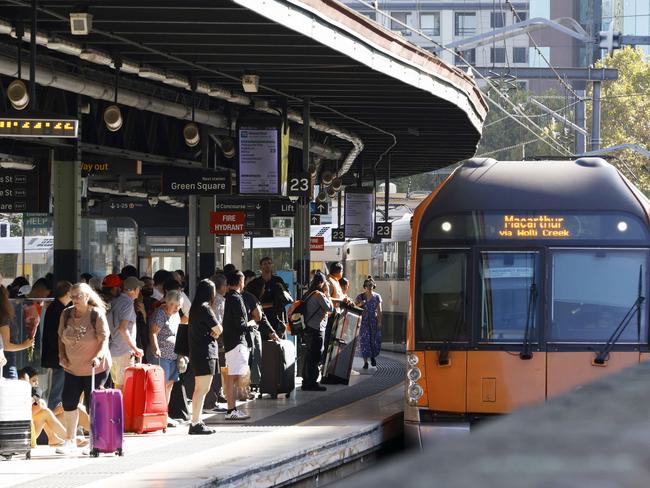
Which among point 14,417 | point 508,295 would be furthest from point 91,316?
point 508,295

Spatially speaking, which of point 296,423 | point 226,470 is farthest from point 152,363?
point 226,470

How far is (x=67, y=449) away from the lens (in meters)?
12.9

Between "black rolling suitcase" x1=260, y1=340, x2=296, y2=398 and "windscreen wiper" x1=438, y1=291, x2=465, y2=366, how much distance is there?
5.85 metres

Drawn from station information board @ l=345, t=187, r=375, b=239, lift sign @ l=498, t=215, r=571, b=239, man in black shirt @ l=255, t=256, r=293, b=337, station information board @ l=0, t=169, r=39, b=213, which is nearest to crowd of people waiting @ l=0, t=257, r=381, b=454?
man in black shirt @ l=255, t=256, r=293, b=337

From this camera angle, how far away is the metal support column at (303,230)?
74.7 feet

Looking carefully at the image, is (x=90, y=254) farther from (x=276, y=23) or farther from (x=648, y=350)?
(x=648, y=350)

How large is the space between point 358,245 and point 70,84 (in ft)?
86.8

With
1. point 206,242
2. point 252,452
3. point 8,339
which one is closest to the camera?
point 252,452

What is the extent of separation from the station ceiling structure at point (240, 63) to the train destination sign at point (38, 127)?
3.53 ft

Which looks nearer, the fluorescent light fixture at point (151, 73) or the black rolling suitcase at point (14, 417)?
the black rolling suitcase at point (14, 417)

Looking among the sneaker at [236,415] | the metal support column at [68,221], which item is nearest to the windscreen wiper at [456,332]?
the sneaker at [236,415]

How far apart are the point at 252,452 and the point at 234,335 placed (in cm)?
407

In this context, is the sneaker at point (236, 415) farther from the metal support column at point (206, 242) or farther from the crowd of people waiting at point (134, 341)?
the metal support column at point (206, 242)

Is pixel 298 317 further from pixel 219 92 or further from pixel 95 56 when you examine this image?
pixel 95 56
